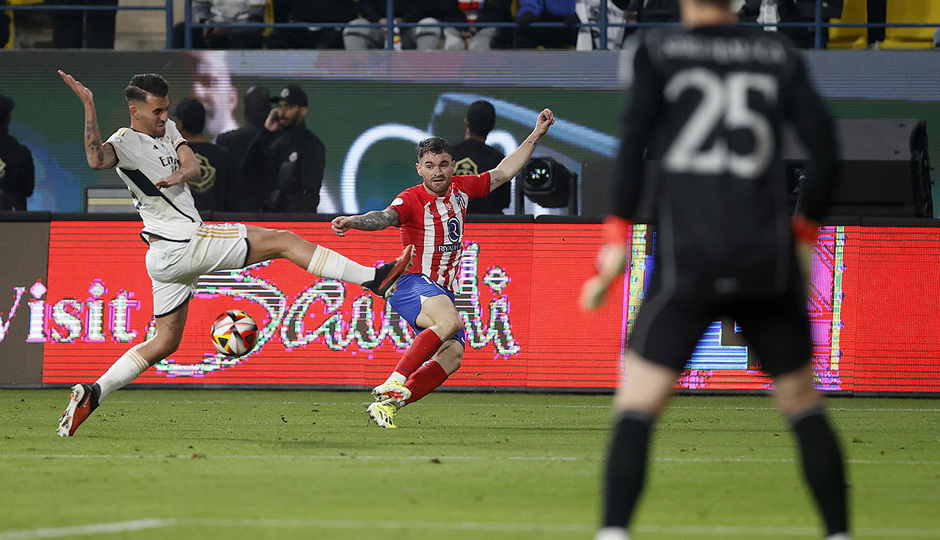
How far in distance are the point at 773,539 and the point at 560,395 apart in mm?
7858

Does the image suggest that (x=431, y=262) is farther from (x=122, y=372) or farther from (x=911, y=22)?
(x=911, y=22)

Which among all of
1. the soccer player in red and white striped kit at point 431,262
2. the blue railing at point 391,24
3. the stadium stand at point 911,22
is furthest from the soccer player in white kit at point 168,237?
the stadium stand at point 911,22

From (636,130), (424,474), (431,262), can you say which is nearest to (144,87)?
(431,262)

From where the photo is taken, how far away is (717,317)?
13.1 feet

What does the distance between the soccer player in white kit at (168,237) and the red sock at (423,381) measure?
3.00ft

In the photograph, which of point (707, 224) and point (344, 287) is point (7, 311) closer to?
point (344, 287)

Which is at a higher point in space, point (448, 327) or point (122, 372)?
point (448, 327)

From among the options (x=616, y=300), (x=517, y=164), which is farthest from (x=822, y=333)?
(x=517, y=164)

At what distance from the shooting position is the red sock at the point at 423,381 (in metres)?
8.85

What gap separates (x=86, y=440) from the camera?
8086 millimetres

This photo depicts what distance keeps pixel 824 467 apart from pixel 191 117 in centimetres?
1073

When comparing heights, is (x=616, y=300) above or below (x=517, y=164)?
below

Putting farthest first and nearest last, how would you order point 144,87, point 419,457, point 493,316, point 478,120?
1. point 478,120
2. point 493,316
3. point 144,87
4. point 419,457

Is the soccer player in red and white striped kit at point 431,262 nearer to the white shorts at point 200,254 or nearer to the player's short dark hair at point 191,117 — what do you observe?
the white shorts at point 200,254
